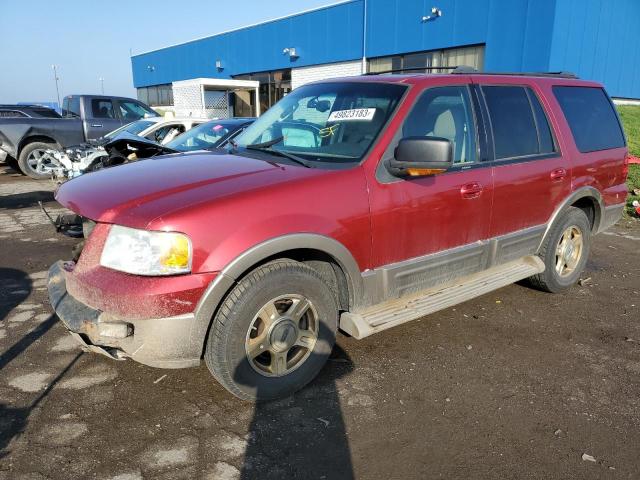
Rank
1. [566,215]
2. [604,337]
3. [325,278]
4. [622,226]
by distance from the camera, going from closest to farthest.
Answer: [325,278], [604,337], [566,215], [622,226]

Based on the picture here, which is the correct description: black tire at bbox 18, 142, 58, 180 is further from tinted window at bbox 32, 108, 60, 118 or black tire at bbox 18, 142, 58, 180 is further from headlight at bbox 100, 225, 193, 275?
headlight at bbox 100, 225, 193, 275

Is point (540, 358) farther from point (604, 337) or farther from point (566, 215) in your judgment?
point (566, 215)

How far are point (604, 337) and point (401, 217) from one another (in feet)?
6.83

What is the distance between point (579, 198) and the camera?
Result: 4.64 meters

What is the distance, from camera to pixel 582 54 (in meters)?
16.1

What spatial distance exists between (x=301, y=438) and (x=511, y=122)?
9.57 ft

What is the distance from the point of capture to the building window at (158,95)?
40972mm

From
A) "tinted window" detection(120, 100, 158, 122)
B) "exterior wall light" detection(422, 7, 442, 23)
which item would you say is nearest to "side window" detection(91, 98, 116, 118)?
"tinted window" detection(120, 100, 158, 122)

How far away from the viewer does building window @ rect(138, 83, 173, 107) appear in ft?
134

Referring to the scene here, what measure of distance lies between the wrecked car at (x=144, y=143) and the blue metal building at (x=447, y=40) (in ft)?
35.8

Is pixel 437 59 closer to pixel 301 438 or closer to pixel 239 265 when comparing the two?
pixel 239 265

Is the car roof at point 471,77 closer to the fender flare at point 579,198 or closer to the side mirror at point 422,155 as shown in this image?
the side mirror at point 422,155

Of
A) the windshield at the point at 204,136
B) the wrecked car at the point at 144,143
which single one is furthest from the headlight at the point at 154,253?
the windshield at the point at 204,136

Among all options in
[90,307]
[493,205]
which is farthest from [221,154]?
[493,205]
